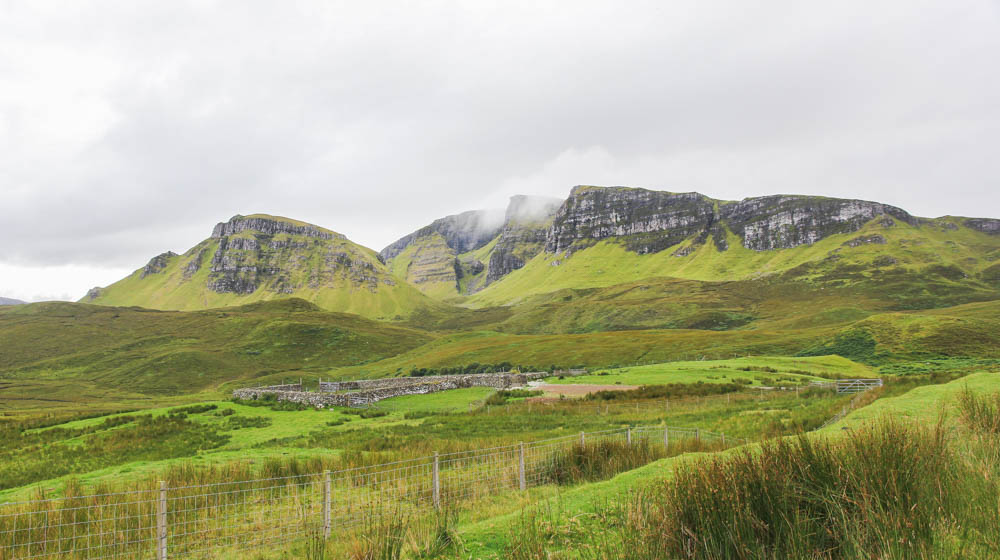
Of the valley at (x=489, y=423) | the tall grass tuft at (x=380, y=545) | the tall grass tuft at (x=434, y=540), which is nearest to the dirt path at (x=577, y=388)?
the valley at (x=489, y=423)

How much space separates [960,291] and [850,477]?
175 metres

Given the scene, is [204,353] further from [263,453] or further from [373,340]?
[263,453]

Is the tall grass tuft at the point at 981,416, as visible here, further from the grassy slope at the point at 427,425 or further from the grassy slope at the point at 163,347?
the grassy slope at the point at 163,347

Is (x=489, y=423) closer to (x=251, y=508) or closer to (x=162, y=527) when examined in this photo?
(x=251, y=508)

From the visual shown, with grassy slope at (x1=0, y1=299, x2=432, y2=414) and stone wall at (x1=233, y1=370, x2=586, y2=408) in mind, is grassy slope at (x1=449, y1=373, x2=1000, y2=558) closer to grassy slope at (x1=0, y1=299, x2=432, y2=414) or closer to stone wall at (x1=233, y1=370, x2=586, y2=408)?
stone wall at (x1=233, y1=370, x2=586, y2=408)

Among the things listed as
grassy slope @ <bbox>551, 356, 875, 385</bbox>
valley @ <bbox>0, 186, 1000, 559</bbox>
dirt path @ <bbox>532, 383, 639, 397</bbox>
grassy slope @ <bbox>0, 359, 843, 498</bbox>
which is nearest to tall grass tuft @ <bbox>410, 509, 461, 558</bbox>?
valley @ <bbox>0, 186, 1000, 559</bbox>

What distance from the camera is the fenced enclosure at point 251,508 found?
286 inches

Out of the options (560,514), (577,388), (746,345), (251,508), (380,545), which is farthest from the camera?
(746,345)

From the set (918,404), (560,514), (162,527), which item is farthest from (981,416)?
(162,527)

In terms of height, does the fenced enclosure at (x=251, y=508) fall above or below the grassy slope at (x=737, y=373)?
above

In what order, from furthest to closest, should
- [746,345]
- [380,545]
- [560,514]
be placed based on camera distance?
[746,345], [560,514], [380,545]

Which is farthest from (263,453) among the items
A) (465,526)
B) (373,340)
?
(373,340)

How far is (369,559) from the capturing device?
4660 millimetres

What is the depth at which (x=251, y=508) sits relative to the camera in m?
9.80
